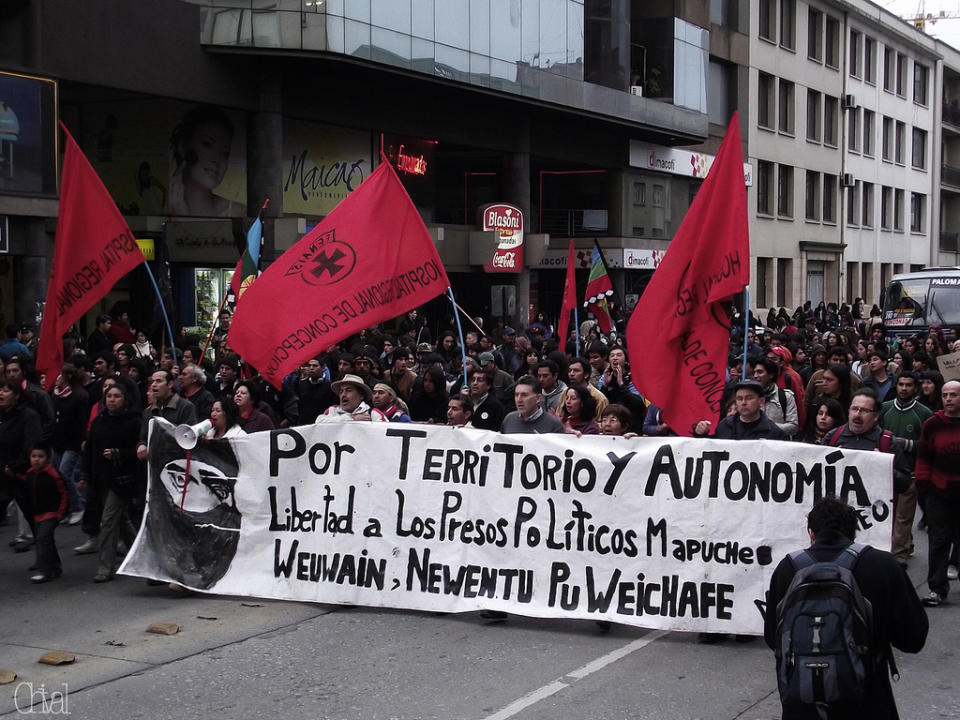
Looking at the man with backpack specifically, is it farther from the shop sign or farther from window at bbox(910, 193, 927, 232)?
window at bbox(910, 193, 927, 232)

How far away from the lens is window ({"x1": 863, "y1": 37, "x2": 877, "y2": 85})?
177ft

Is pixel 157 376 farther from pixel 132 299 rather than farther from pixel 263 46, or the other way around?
pixel 132 299

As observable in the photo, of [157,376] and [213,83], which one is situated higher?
[213,83]

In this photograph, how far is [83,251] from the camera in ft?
36.6

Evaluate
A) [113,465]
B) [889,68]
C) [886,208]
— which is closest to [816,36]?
[889,68]

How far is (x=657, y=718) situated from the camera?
6051 millimetres

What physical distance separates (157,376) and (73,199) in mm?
2527

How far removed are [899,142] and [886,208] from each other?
363 cm

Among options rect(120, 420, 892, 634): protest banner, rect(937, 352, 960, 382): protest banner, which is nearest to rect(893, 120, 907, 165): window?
rect(937, 352, 960, 382): protest banner

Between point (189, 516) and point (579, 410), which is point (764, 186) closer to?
point (579, 410)

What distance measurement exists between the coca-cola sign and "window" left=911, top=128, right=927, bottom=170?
35.9 meters

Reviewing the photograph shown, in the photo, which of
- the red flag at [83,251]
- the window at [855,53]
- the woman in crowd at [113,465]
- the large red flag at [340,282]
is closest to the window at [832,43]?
the window at [855,53]

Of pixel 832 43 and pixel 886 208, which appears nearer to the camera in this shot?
pixel 832 43

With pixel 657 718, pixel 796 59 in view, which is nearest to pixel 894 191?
pixel 796 59
